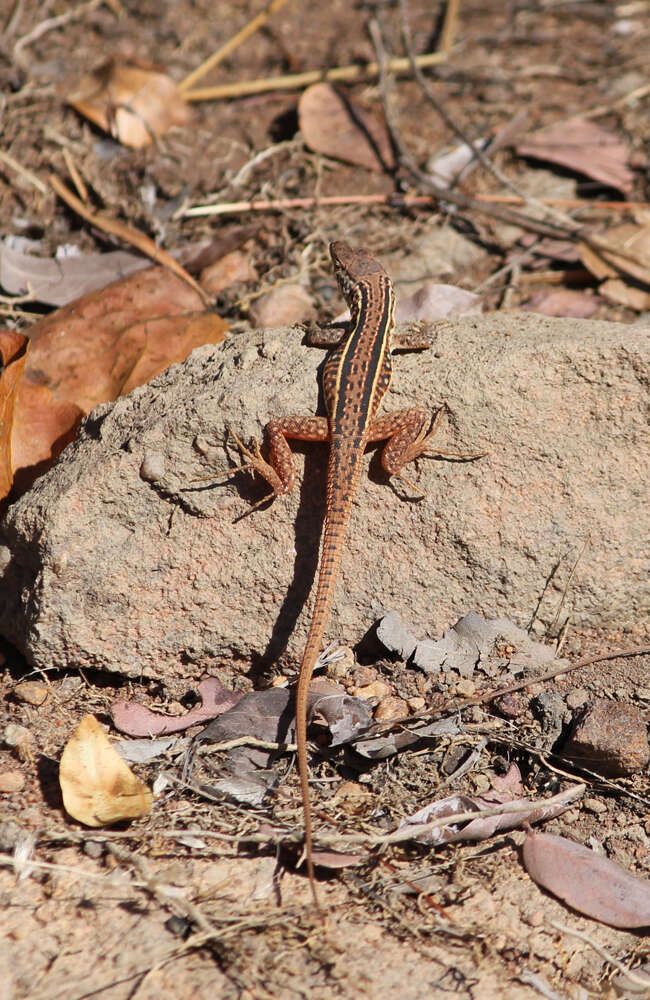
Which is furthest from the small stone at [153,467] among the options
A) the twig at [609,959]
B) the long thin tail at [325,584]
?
the twig at [609,959]

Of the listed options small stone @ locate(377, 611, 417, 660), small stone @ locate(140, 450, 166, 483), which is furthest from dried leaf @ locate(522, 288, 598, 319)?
small stone @ locate(140, 450, 166, 483)

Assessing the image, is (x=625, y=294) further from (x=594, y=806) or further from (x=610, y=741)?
(x=594, y=806)

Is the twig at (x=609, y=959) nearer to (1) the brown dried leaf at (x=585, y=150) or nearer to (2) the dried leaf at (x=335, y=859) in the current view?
(2) the dried leaf at (x=335, y=859)

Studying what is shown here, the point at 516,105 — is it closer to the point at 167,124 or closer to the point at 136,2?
the point at 167,124

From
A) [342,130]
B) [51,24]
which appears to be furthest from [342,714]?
[51,24]

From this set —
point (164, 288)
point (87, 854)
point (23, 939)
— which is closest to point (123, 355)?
point (164, 288)

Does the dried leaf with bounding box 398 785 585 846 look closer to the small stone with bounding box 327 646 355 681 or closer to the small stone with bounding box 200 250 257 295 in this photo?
the small stone with bounding box 327 646 355 681
